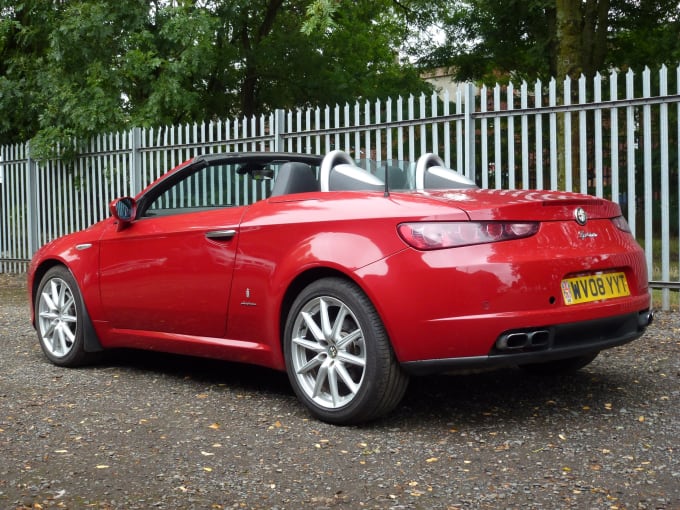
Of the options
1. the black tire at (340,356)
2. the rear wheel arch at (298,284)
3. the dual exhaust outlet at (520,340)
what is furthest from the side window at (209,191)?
the dual exhaust outlet at (520,340)

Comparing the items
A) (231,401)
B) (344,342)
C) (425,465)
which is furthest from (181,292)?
(425,465)

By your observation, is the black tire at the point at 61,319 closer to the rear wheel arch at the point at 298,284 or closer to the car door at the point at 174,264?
the car door at the point at 174,264

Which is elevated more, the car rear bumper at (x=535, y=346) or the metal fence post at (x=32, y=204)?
the metal fence post at (x=32, y=204)

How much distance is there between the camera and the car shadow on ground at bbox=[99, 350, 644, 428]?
497cm

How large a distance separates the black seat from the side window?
0.60 ft

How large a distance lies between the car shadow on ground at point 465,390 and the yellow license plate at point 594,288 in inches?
27.1

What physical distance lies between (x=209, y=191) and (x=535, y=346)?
7.82 ft

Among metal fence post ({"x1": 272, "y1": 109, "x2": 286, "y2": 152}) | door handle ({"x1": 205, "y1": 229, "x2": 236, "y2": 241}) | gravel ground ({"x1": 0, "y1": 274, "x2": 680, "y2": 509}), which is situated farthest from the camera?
metal fence post ({"x1": 272, "y1": 109, "x2": 286, "y2": 152})

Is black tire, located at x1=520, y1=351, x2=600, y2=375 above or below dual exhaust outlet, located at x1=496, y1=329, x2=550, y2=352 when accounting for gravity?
below

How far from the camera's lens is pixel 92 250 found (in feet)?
20.9

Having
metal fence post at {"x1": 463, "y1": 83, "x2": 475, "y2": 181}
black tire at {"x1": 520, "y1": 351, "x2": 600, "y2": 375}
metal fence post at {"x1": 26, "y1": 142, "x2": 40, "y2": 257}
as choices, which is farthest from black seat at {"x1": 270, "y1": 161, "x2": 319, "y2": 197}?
metal fence post at {"x1": 26, "y1": 142, "x2": 40, "y2": 257}

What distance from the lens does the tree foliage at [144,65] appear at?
608 inches

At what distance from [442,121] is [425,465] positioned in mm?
6135

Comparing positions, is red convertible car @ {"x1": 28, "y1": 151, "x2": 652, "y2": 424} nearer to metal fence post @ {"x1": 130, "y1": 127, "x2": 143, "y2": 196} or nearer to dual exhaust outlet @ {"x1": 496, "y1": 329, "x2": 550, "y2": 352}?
dual exhaust outlet @ {"x1": 496, "y1": 329, "x2": 550, "y2": 352}
